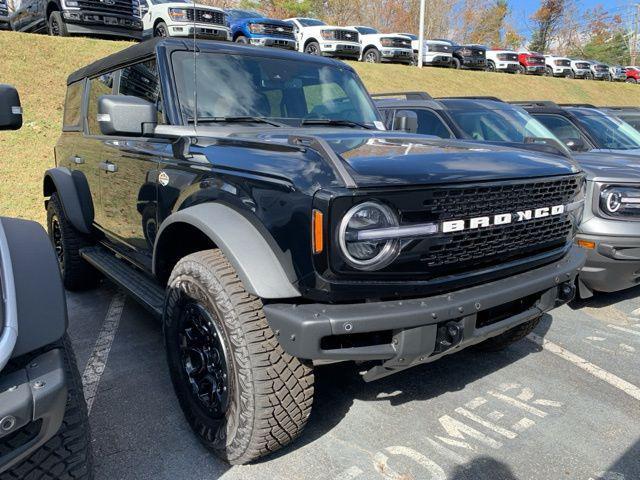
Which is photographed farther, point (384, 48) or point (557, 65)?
point (557, 65)

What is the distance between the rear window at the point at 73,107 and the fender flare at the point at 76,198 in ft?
1.82

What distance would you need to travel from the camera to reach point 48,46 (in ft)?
38.3

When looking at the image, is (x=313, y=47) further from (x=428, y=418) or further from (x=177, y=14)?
(x=428, y=418)

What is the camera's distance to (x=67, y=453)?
5.50ft

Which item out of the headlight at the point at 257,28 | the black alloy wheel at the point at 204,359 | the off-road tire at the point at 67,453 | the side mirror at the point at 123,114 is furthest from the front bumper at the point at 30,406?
the headlight at the point at 257,28

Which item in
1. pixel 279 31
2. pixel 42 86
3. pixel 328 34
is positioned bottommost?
pixel 42 86

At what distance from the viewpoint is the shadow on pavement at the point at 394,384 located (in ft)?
9.38

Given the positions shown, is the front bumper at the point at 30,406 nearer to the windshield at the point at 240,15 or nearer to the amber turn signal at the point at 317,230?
the amber turn signal at the point at 317,230

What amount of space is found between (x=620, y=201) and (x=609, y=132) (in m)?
2.71

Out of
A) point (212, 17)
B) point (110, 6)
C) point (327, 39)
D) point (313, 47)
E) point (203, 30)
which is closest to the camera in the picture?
point (110, 6)

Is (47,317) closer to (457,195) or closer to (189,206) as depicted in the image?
(189,206)

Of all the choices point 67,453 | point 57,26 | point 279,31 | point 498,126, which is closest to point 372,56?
point 279,31

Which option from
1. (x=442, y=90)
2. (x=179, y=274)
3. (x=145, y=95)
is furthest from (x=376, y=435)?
(x=442, y=90)

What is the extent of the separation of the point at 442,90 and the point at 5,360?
18.6 metres
